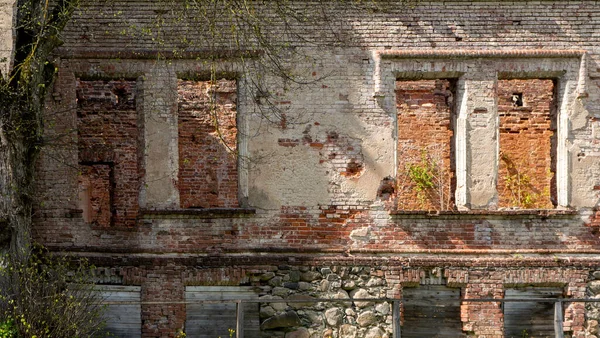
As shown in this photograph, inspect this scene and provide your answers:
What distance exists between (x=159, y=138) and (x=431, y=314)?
182 inches

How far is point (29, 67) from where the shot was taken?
339 inches

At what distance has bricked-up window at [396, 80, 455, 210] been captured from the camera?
14.1m

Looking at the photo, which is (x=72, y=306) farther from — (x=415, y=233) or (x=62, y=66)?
(x=415, y=233)

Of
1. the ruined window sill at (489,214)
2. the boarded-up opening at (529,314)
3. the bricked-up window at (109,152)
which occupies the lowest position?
the boarded-up opening at (529,314)

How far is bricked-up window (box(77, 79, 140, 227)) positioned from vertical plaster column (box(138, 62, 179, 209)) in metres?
2.94

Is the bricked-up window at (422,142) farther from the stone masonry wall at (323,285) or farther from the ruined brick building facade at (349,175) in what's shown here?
the stone masonry wall at (323,285)

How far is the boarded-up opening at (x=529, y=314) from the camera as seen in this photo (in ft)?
33.6

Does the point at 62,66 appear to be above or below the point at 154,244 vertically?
above

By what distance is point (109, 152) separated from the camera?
43.8 feet

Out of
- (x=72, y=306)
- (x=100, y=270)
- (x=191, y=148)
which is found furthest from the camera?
(x=191, y=148)

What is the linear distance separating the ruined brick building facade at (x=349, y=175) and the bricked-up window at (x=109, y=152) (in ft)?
9.91

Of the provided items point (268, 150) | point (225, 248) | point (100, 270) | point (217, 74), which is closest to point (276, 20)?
point (217, 74)

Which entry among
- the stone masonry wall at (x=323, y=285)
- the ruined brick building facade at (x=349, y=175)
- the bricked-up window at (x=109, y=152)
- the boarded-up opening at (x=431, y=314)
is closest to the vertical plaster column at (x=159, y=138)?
the ruined brick building facade at (x=349, y=175)

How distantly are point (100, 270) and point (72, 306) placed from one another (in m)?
1.73
